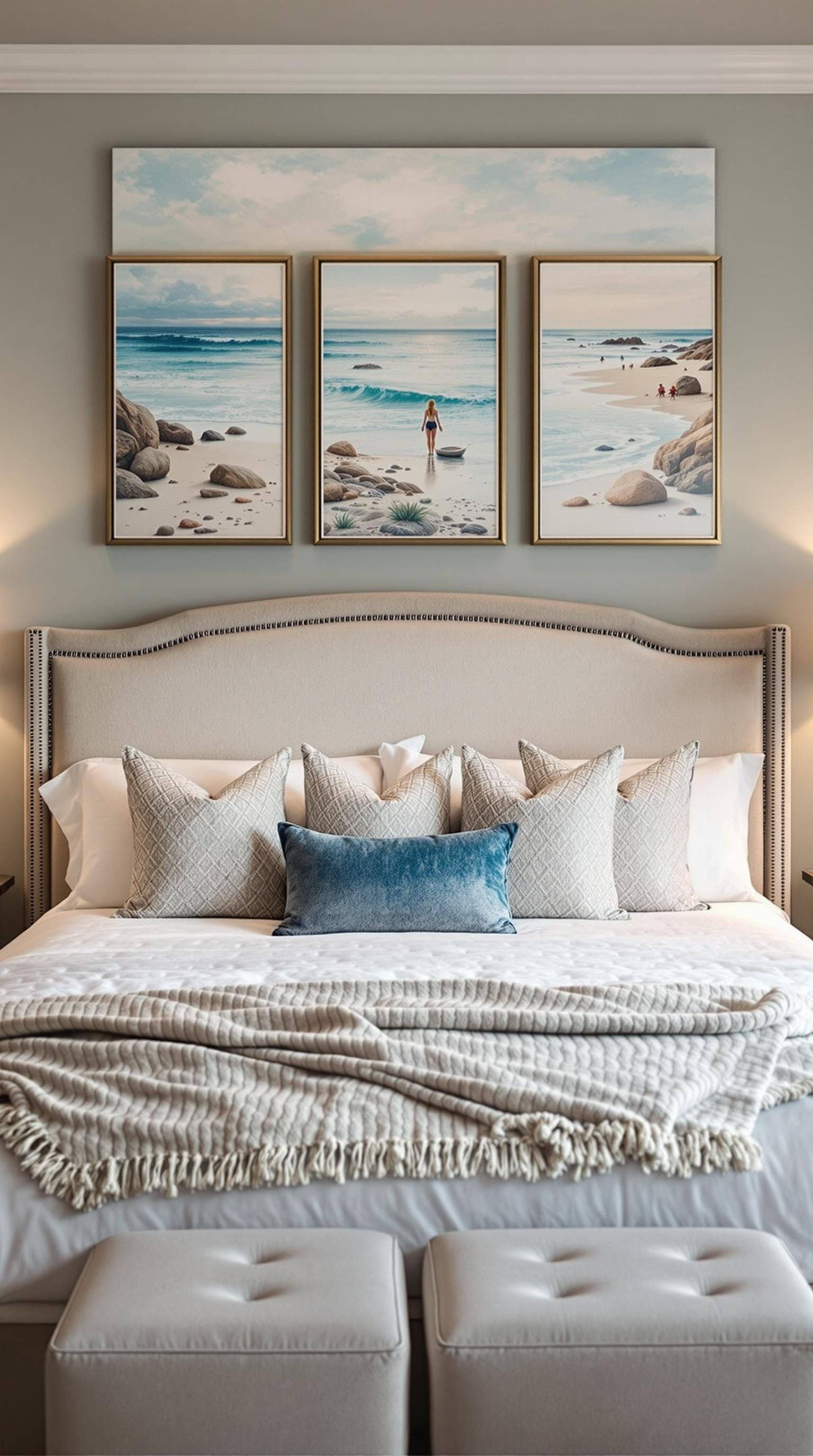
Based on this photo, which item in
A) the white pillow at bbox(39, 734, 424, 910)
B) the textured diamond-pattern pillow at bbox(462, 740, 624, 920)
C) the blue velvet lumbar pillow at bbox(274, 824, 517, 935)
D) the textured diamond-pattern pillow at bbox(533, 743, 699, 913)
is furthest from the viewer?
the white pillow at bbox(39, 734, 424, 910)

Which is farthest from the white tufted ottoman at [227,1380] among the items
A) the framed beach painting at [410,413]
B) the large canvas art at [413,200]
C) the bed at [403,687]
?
the large canvas art at [413,200]

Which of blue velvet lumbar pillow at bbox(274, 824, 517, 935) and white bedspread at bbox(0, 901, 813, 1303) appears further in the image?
blue velvet lumbar pillow at bbox(274, 824, 517, 935)

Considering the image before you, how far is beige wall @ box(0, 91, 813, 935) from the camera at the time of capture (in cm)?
336

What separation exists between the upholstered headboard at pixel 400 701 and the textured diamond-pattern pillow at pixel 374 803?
0.33 m

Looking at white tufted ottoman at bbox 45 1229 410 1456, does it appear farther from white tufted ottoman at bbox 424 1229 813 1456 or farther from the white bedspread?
the white bedspread

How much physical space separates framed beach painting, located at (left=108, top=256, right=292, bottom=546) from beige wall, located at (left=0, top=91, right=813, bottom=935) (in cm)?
6

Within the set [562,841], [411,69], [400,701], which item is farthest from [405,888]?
[411,69]

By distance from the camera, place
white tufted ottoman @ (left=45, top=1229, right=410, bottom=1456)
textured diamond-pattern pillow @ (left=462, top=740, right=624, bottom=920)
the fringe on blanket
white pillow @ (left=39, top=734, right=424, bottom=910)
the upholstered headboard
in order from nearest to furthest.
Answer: white tufted ottoman @ (left=45, top=1229, right=410, bottom=1456), the fringe on blanket, textured diamond-pattern pillow @ (left=462, top=740, right=624, bottom=920), white pillow @ (left=39, top=734, right=424, bottom=910), the upholstered headboard

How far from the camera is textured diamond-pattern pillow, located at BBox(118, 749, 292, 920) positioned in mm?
2805

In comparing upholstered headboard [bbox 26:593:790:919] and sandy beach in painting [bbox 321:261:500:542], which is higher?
sandy beach in painting [bbox 321:261:500:542]

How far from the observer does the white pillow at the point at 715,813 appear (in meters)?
3.05

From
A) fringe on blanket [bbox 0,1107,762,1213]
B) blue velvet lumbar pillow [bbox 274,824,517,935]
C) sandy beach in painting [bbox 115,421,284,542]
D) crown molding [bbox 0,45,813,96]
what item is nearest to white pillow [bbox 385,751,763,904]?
blue velvet lumbar pillow [bbox 274,824,517,935]

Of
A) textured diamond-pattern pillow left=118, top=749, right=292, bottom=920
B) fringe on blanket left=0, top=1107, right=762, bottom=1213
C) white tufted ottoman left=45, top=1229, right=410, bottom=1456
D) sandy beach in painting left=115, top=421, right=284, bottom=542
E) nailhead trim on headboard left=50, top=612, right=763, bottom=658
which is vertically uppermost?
sandy beach in painting left=115, top=421, right=284, bottom=542

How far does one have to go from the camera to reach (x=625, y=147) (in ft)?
11.0
